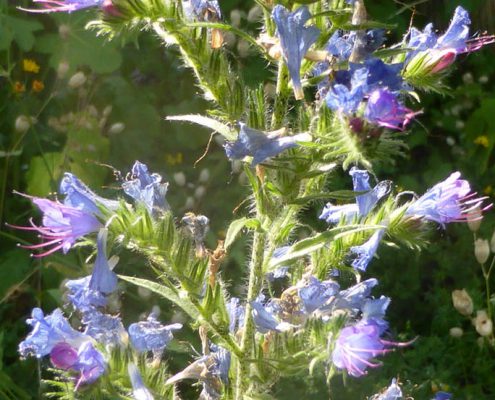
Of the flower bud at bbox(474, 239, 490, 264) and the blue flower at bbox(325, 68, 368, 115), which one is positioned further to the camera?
the flower bud at bbox(474, 239, 490, 264)

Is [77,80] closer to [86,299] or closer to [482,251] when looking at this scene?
[482,251]

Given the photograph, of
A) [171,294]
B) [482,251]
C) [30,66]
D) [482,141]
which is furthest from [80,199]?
[482,141]

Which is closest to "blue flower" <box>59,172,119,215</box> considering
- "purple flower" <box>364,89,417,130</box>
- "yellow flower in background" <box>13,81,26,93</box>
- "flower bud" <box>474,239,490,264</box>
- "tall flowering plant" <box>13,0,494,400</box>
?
"tall flowering plant" <box>13,0,494,400</box>

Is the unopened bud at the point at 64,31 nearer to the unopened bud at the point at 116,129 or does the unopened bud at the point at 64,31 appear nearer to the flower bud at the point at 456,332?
the unopened bud at the point at 116,129

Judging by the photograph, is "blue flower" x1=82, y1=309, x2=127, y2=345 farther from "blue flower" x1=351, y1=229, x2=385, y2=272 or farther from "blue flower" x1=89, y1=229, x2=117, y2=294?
"blue flower" x1=351, y1=229, x2=385, y2=272

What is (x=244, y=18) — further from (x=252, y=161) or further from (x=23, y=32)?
(x=252, y=161)

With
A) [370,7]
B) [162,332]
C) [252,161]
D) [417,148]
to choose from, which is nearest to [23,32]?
[370,7]
